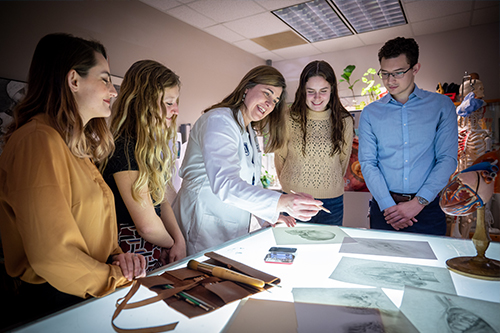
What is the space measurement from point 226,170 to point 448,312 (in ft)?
2.73

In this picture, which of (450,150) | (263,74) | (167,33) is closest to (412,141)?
(450,150)

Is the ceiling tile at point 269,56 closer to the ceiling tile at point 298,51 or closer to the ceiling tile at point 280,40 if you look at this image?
the ceiling tile at point 298,51

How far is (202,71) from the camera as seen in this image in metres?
4.84

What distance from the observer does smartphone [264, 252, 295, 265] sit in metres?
1.01

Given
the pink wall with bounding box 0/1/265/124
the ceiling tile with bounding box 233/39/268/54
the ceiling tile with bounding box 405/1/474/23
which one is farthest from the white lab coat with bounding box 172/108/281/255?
the ceiling tile with bounding box 233/39/268/54

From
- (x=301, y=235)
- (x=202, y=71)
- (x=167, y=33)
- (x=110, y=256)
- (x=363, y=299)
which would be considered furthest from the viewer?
(x=202, y=71)

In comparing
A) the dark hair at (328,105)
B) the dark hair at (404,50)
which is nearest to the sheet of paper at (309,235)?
the dark hair at (328,105)

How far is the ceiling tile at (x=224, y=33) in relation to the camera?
4707mm

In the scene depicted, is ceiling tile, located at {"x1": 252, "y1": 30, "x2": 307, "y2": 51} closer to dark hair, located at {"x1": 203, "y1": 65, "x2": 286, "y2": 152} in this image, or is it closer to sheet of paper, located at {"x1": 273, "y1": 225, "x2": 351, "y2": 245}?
dark hair, located at {"x1": 203, "y1": 65, "x2": 286, "y2": 152}

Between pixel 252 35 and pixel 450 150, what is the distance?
12.4ft

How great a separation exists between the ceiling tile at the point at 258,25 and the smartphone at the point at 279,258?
3.82 meters

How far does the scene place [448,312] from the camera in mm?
704

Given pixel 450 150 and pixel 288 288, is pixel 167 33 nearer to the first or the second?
pixel 450 150

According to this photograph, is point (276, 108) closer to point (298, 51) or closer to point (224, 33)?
point (224, 33)
